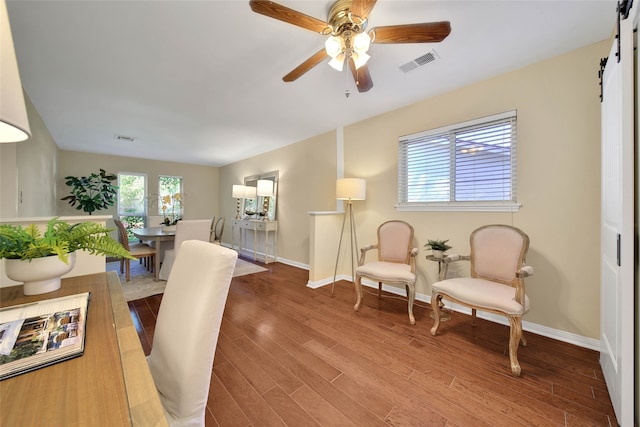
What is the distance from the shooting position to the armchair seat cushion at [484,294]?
1.70 meters

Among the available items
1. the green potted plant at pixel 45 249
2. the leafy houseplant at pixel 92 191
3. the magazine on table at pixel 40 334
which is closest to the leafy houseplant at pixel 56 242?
the green potted plant at pixel 45 249

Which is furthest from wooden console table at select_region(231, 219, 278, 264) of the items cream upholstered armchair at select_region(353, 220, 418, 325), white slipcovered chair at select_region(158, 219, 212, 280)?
cream upholstered armchair at select_region(353, 220, 418, 325)

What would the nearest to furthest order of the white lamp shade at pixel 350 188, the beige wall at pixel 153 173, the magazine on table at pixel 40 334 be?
the magazine on table at pixel 40 334 < the white lamp shade at pixel 350 188 < the beige wall at pixel 153 173

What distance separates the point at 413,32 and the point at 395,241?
6.71 ft

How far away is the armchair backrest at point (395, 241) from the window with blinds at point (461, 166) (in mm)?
316

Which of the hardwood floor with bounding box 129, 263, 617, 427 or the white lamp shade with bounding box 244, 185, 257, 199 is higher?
the white lamp shade with bounding box 244, 185, 257, 199

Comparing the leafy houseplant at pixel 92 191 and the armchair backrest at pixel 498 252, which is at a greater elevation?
the leafy houseplant at pixel 92 191

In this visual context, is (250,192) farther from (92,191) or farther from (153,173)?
(92,191)

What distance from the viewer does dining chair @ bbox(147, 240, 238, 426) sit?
793 millimetres

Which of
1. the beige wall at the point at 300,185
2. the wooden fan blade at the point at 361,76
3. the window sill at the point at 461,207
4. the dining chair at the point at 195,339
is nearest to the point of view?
the dining chair at the point at 195,339

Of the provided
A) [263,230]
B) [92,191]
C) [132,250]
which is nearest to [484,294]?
[263,230]

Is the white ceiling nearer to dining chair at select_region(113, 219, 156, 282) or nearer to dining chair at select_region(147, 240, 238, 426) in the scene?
dining chair at select_region(113, 219, 156, 282)

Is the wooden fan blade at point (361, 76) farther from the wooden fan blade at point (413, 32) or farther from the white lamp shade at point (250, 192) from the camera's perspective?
the white lamp shade at point (250, 192)

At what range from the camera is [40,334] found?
0.70 m
